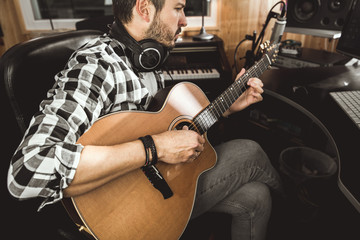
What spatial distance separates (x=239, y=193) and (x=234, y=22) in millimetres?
2022

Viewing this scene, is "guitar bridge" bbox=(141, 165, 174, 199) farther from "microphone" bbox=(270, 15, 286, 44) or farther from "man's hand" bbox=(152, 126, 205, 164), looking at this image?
"microphone" bbox=(270, 15, 286, 44)

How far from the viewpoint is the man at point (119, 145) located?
25.4 inches

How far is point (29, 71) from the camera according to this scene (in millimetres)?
827

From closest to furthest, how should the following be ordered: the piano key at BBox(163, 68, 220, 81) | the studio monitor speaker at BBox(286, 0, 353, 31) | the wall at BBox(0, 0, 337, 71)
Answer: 1. the studio monitor speaker at BBox(286, 0, 353, 31)
2. the piano key at BBox(163, 68, 220, 81)
3. the wall at BBox(0, 0, 337, 71)

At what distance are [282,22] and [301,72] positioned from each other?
0.39m

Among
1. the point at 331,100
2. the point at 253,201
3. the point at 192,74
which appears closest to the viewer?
the point at 253,201

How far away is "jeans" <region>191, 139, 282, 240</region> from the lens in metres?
1.05

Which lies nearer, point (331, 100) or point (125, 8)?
point (125, 8)

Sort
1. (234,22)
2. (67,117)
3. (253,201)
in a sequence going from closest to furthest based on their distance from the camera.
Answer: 1. (67,117)
2. (253,201)
3. (234,22)

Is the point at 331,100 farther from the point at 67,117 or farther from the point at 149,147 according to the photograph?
the point at 67,117

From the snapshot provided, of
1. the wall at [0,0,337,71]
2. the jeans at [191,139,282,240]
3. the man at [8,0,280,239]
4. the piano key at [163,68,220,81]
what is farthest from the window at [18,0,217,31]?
the jeans at [191,139,282,240]

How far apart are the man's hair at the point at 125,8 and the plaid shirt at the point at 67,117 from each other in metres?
0.15

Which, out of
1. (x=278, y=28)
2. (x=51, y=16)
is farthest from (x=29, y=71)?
(x=51, y=16)

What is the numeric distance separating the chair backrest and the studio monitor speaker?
1725mm
